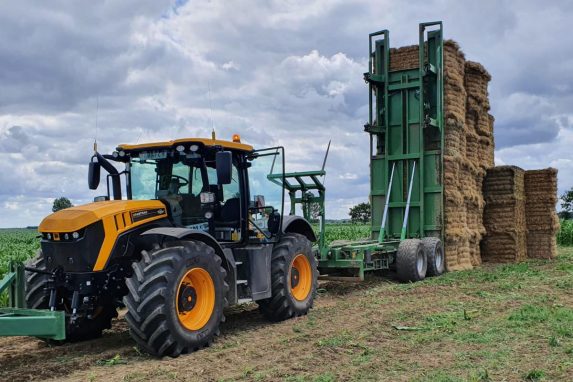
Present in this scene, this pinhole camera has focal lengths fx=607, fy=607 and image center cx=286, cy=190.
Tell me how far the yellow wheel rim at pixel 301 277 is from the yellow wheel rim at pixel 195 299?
2.26 m

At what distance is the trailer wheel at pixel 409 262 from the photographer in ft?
41.1

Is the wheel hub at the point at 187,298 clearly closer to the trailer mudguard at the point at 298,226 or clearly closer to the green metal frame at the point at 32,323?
the green metal frame at the point at 32,323

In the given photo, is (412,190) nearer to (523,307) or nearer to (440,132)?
(440,132)

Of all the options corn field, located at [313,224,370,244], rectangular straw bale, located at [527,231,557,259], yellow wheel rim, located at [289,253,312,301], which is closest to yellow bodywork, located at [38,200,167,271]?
yellow wheel rim, located at [289,253,312,301]

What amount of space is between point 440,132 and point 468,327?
7.29m

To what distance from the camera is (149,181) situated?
7.93 meters

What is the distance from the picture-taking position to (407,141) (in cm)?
1445

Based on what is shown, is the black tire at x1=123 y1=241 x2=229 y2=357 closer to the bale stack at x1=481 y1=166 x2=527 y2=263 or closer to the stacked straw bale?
the stacked straw bale

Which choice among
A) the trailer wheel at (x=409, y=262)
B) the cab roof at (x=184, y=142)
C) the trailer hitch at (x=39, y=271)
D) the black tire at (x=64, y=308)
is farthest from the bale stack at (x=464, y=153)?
the trailer hitch at (x=39, y=271)

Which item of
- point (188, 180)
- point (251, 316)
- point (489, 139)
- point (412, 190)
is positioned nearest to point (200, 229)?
point (188, 180)

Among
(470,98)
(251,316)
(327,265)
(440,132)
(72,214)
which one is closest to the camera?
(72,214)

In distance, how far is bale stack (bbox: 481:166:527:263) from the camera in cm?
1633

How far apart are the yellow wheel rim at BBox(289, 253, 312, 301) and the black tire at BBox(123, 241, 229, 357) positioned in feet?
8.29

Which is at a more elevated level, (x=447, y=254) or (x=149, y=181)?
(x=149, y=181)
